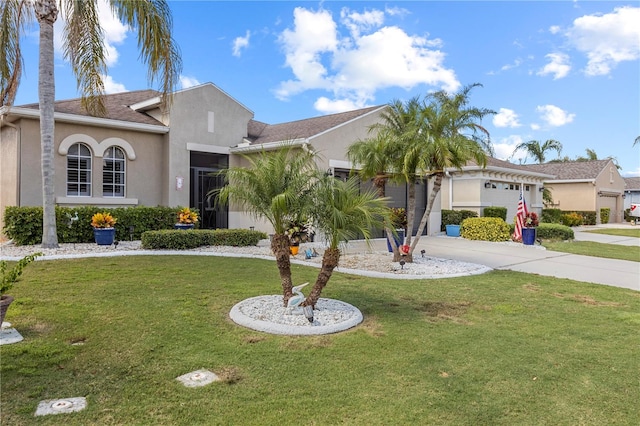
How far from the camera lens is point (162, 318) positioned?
5527mm

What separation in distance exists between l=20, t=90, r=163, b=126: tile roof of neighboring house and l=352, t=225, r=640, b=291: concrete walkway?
32.4 ft

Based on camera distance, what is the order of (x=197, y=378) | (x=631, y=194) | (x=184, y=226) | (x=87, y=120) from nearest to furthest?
(x=197, y=378), (x=87, y=120), (x=184, y=226), (x=631, y=194)

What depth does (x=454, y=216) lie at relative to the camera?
20.3 metres

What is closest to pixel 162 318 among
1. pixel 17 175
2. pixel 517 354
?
pixel 517 354

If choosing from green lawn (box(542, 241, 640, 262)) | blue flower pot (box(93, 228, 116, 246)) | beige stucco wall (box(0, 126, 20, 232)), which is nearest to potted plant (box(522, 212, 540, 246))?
green lawn (box(542, 241, 640, 262))

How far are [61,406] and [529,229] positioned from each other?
16.1 m

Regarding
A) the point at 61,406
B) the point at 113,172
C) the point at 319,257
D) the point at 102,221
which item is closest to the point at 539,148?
the point at 319,257

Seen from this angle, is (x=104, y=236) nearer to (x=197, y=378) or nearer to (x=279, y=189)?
(x=279, y=189)

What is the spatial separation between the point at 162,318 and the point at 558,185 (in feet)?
123

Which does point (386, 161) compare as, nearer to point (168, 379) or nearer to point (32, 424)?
point (168, 379)

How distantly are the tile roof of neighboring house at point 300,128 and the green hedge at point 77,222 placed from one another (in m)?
4.97

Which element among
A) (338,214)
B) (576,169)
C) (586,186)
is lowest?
(338,214)

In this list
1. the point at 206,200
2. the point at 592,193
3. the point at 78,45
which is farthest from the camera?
the point at 592,193

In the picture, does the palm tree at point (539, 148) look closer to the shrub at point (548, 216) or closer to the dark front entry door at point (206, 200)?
the shrub at point (548, 216)
